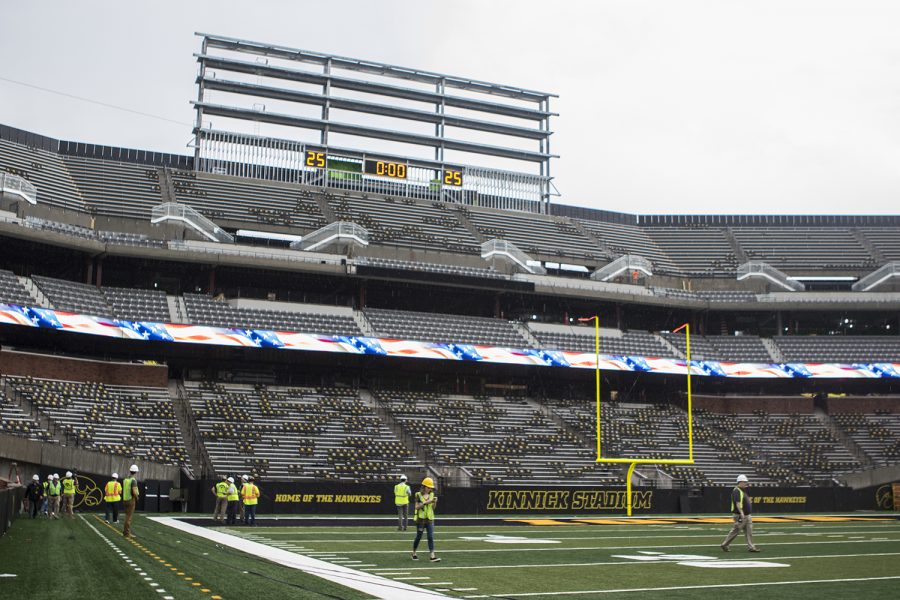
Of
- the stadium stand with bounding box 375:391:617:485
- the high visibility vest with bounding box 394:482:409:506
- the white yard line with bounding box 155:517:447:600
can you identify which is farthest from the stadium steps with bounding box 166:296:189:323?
the high visibility vest with bounding box 394:482:409:506

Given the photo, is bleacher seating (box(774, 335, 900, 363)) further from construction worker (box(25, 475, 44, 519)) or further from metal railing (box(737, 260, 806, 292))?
construction worker (box(25, 475, 44, 519))

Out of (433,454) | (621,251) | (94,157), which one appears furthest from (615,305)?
(94,157)

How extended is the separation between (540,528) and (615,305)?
28.2m

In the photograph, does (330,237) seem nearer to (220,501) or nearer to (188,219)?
(188,219)

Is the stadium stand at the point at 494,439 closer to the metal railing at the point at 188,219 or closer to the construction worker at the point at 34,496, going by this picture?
the metal railing at the point at 188,219

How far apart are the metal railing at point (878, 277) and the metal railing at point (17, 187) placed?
43.4 m

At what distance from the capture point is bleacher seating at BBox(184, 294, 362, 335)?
138ft

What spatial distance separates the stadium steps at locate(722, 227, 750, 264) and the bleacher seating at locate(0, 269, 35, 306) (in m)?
40.5

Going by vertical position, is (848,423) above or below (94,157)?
below

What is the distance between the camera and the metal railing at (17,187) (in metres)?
39.8

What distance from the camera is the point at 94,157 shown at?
51.8 m

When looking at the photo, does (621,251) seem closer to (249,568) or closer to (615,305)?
(615,305)

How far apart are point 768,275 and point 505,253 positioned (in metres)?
15.8

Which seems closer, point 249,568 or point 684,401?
point 249,568
